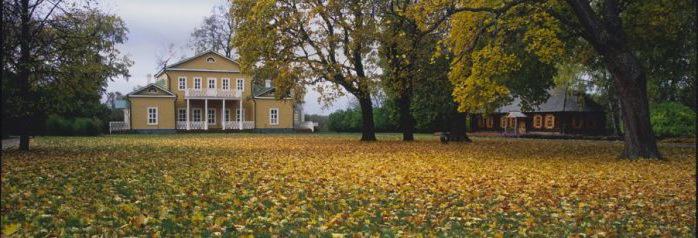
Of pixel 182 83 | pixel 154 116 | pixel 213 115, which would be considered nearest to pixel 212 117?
pixel 213 115

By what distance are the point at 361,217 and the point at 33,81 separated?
14721mm

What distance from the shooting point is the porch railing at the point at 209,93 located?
48.3 m

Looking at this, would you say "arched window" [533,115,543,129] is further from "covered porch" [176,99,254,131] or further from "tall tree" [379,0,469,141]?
"covered porch" [176,99,254,131]

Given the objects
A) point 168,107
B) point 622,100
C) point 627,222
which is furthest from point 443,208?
point 168,107

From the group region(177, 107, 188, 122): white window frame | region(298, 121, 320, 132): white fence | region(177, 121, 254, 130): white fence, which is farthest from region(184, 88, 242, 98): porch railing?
region(298, 121, 320, 132): white fence

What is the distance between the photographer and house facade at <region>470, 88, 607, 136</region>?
44094mm

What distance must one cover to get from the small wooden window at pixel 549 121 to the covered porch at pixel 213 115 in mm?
27134

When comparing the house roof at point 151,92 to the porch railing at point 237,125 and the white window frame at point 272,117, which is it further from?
the white window frame at point 272,117

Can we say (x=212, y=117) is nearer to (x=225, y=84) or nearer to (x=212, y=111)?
(x=212, y=111)

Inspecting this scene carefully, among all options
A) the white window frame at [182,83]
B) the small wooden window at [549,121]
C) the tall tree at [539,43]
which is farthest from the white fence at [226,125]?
the tall tree at [539,43]

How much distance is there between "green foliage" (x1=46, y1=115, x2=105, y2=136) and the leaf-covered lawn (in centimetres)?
2549

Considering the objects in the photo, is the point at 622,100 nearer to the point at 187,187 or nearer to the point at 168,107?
the point at 187,187

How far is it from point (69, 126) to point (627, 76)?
114ft

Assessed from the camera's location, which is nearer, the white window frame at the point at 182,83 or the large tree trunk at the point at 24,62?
the large tree trunk at the point at 24,62
